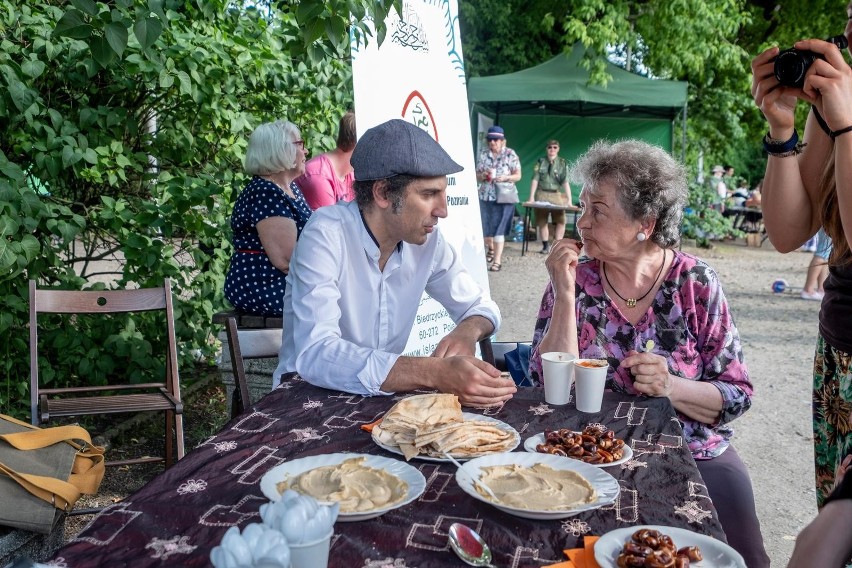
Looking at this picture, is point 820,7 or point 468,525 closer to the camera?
point 468,525

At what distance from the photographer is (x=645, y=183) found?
2.63m

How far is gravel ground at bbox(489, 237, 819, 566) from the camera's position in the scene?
400 centimetres

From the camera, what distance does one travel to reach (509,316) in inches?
336

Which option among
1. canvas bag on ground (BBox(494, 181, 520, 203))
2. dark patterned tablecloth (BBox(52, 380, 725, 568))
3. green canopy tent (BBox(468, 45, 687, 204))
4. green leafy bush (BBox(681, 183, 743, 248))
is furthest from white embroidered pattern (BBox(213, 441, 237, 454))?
green leafy bush (BBox(681, 183, 743, 248))

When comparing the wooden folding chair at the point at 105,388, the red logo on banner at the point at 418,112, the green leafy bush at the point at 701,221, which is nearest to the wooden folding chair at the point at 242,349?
the wooden folding chair at the point at 105,388

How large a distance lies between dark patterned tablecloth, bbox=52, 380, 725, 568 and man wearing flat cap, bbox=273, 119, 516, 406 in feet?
0.59

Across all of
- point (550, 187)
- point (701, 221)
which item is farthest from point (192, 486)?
point (701, 221)

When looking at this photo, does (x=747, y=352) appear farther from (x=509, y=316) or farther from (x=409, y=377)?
(x=409, y=377)

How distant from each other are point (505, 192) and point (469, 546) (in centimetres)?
1145

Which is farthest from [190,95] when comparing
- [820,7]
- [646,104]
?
[820,7]

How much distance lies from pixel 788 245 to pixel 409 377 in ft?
3.90

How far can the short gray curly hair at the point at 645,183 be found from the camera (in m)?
2.62

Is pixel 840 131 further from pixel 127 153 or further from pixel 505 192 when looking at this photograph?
pixel 505 192

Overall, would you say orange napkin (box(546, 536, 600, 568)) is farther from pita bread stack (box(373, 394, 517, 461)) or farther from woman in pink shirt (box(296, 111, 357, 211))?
woman in pink shirt (box(296, 111, 357, 211))
